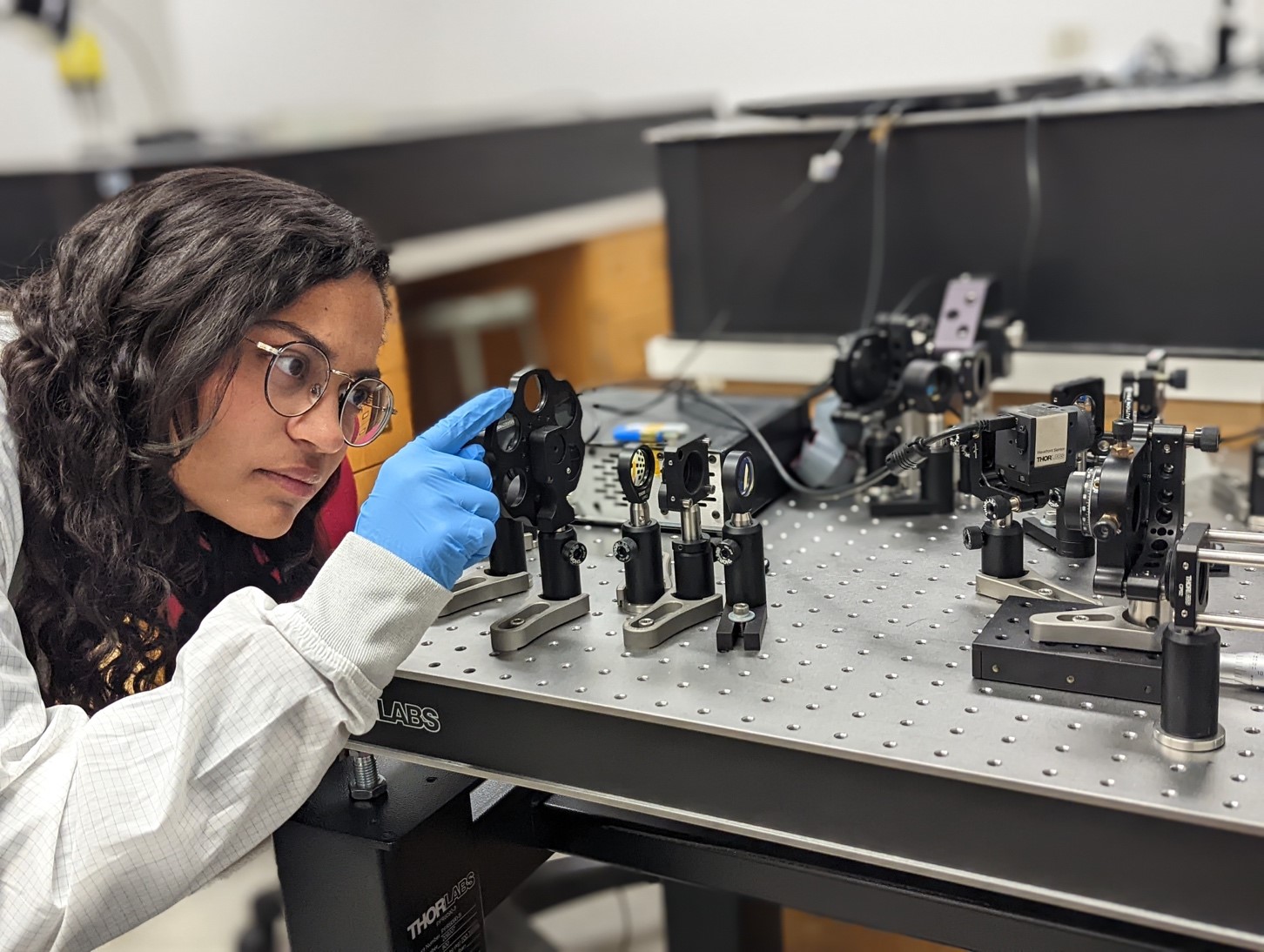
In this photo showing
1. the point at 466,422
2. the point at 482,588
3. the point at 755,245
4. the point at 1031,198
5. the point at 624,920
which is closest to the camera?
the point at 466,422

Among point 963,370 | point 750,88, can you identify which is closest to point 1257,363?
point 963,370

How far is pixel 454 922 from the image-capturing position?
1.07 m

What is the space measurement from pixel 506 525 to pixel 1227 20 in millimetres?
2224

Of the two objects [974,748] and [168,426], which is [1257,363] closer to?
[974,748]

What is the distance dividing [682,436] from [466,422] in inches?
15.5

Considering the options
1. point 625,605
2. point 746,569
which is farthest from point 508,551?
point 746,569

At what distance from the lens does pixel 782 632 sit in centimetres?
Result: 101

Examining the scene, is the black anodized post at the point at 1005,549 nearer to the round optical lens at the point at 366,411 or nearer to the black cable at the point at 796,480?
the black cable at the point at 796,480

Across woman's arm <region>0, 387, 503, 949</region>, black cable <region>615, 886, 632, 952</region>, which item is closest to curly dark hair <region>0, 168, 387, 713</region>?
woman's arm <region>0, 387, 503, 949</region>

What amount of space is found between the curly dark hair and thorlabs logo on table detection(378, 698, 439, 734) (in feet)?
0.81

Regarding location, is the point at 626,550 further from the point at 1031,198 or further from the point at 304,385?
the point at 1031,198

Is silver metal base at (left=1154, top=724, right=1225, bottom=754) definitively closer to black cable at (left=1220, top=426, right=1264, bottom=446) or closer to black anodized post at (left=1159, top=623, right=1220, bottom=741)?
black anodized post at (left=1159, top=623, right=1220, bottom=741)

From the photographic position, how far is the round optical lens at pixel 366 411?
3.35 ft

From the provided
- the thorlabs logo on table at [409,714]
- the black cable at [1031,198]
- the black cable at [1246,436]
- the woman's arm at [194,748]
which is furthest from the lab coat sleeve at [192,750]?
the black cable at [1031,198]
